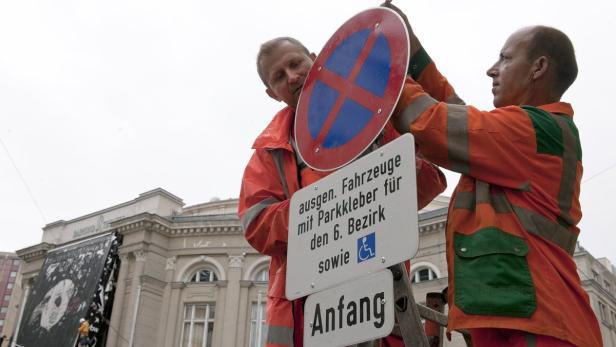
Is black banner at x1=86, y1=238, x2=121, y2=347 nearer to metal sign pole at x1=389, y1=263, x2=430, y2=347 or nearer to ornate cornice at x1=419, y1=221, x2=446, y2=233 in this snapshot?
ornate cornice at x1=419, y1=221, x2=446, y2=233

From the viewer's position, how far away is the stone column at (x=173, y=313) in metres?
24.2

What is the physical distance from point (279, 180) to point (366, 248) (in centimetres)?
107

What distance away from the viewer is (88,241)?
88.5 ft

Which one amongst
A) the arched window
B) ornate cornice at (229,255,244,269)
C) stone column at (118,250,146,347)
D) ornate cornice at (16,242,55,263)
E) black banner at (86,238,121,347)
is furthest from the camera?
ornate cornice at (16,242,55,263)

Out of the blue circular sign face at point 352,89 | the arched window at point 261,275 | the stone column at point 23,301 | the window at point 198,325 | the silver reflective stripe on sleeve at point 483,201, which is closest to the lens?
the silver reflective stripe on sleeve at point 483,201

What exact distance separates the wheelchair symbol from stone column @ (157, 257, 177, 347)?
79.5ft

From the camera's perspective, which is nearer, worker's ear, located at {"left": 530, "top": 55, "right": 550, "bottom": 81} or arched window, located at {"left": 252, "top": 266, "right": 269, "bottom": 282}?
worker's ear, located at {"left": 530, "top": 55, "right": 550, "bottom": 81}

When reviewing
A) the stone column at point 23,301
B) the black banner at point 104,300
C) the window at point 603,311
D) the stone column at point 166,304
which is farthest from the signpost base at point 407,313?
the stone column at point 23,301

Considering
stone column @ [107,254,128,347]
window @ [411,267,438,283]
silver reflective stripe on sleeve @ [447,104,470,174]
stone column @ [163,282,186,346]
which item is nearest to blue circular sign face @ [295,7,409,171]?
silver reflective stripe on sleeve @ [447,104,470,174]

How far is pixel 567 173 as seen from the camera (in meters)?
1.98

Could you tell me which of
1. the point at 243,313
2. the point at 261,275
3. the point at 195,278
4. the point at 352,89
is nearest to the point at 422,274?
the point at 261,275

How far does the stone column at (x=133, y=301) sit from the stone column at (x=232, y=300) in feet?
12.4

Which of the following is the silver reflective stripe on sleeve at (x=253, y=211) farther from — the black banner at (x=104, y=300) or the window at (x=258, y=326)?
the black banner at (x=104, y=300)

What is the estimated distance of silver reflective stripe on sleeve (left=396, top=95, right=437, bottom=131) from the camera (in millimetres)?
1966
